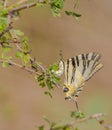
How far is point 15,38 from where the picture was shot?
89.7 inches

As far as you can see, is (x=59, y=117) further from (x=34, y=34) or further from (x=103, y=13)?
(x=103, y=13)

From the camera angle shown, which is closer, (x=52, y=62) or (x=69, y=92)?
(x=69, y=92)

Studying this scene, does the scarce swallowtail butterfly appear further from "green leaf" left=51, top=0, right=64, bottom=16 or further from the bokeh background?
the bokeh background

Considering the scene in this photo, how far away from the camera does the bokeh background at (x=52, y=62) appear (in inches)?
289

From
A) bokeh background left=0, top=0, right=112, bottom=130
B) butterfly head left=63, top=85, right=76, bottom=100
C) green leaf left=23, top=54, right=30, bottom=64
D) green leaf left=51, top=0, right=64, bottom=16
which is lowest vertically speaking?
bokeh background left=0, top=0, right=112, bottom=130

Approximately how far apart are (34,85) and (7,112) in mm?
1076

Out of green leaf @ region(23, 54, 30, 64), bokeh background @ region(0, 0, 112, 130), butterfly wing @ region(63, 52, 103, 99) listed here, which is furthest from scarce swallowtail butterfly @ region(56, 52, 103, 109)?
bokeh background @ region(0, 0, 112, 130)

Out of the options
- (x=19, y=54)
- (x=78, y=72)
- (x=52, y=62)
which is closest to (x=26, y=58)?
(x=19, y=54)

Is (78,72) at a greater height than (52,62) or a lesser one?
greater

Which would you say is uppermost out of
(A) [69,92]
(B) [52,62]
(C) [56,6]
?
(C) [56,6]

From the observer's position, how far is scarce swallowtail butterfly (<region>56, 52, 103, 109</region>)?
2219 millimetres

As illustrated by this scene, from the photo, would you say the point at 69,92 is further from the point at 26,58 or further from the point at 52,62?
the point at 52,62

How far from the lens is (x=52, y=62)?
8633mm

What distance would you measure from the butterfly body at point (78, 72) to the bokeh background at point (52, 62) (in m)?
4.37
